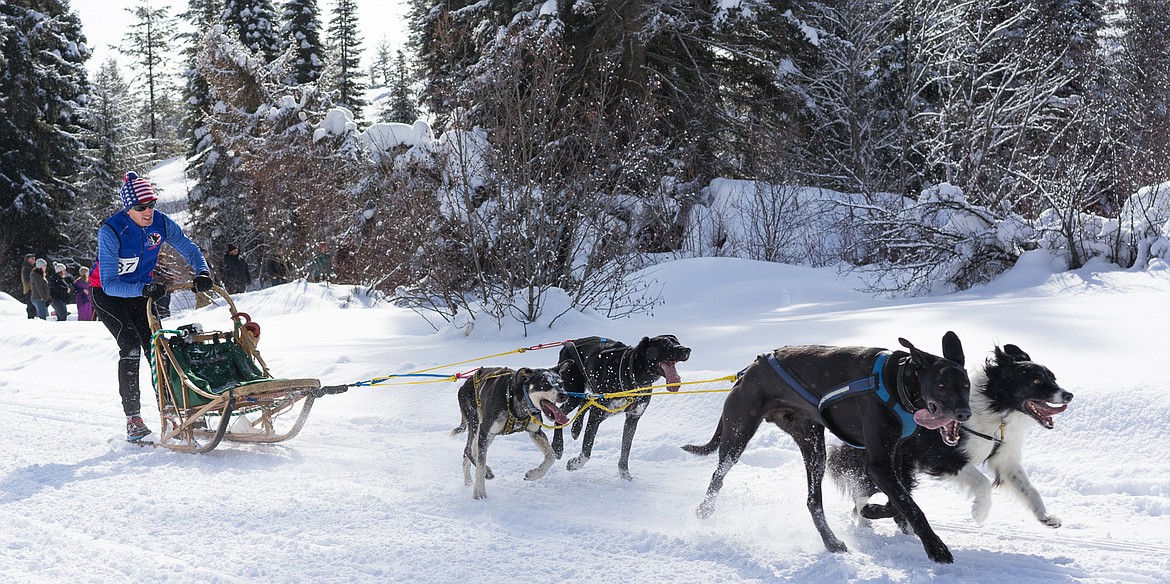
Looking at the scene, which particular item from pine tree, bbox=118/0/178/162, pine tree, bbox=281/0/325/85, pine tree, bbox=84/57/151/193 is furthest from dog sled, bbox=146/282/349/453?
pine tree, bbox=118/0/178/162

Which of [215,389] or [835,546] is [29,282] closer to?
[215,389]

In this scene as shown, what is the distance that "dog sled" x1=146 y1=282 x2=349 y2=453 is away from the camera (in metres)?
5.48

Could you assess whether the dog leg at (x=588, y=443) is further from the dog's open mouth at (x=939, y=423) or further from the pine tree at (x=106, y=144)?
the pine tree at (x=106, y=144)

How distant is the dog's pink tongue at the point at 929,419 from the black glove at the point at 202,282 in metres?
4.46

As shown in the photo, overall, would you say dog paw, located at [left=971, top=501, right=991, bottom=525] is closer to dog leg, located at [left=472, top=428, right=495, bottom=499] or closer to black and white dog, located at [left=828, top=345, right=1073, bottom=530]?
black and white dog, located at [left=828, top=345, right=1073, bottom=530]

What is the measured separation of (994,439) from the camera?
3594mm

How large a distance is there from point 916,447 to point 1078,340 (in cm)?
292

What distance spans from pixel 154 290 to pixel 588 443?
308cm

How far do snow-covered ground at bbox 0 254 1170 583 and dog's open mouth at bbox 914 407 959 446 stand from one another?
47cm

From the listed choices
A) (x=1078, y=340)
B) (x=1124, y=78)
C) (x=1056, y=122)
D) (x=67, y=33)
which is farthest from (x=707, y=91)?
(x=67, y=33)

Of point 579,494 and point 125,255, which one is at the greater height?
point 125,255

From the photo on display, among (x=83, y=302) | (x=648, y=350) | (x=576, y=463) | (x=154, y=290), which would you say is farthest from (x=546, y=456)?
(x=83, y=302)

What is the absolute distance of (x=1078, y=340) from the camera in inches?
230

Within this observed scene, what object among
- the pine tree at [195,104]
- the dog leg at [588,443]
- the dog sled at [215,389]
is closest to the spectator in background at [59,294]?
the pine tree at [195,104]
